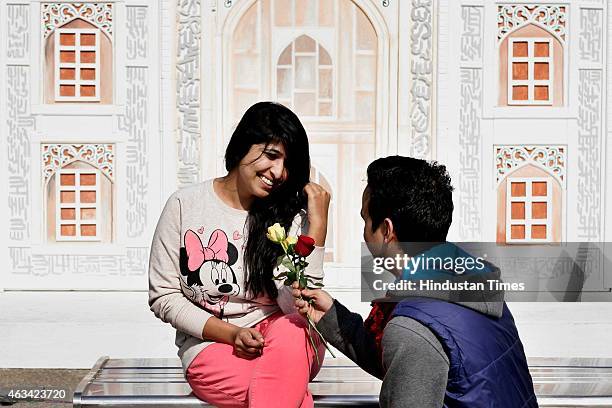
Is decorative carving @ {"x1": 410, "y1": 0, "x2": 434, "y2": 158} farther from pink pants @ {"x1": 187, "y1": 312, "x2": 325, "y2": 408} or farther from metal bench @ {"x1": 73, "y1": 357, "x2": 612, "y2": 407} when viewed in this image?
pink pants @ {"x1": 187, "y1": 312, "x2": 325, "y2": 408}

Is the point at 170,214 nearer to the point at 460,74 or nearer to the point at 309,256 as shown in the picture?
the point at 309,256

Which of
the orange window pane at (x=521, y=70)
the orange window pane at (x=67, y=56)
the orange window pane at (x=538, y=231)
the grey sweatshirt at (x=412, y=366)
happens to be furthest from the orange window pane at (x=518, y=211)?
the grey sweatshirt at (x=412, y=366)

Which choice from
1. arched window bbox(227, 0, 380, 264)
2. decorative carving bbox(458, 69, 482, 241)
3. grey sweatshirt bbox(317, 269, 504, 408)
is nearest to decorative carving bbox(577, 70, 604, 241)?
decorative carving bbox(458, 69, 482, 241)

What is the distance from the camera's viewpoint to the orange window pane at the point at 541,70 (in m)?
6.20

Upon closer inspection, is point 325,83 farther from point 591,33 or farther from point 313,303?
point 313,303

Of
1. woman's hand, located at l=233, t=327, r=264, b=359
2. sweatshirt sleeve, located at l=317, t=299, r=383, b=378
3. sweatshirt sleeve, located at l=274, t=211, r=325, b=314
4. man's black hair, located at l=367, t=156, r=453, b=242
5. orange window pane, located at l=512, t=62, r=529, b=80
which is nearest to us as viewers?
man's black hair, located at l=367, t=156, r=453, b=242

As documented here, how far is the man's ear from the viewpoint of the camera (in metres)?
1.85

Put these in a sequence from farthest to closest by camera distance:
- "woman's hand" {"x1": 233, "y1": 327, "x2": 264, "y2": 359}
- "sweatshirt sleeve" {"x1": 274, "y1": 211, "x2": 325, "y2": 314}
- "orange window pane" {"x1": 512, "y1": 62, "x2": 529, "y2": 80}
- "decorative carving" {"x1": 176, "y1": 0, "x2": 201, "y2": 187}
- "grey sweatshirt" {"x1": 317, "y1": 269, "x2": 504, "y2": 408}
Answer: "orange window pane" {"x1": 512, "y1": 62, "x2": 529, "y2": 80} < "decorative carving" {"x1": 176, "y1": 0, "x2": 201, "y2": 187} < "sweatshirt sleeve" {"x1": 274, "y1": 211, "x2": 325, "y2": 314} < "woman's hand" {"x1": 233, "y1": 327, "x2": 264, "y2": 359} < "grey sweatshirt" {"x1": 317, "y1": 269, "x2": 504, "y2": 408}

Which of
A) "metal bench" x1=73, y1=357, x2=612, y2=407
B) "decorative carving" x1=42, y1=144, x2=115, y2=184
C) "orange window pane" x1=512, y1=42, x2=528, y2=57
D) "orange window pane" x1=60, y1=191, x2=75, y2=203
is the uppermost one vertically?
"orange window pane" x1=512, y1=42, x2=528, y2=57

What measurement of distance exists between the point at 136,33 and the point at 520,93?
280 cm

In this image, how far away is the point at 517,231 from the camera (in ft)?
20.4

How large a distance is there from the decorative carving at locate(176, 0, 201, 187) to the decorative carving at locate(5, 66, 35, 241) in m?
1.09

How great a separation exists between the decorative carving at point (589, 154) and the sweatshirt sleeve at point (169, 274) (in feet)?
14.8

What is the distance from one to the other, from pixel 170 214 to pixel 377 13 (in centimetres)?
415
